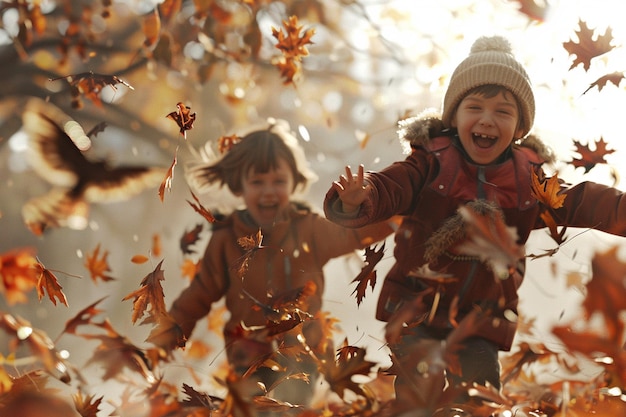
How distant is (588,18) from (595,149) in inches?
18.0

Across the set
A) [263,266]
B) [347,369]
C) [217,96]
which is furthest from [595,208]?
[217,96]

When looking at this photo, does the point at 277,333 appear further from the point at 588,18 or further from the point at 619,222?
the point at 588,18

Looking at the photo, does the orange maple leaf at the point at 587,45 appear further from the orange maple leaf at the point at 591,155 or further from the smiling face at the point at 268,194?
the smiling face at the point at 268,194

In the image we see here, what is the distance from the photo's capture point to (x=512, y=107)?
1858 mm

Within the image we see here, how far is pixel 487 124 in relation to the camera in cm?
182

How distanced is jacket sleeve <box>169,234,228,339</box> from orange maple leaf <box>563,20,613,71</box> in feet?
4.93

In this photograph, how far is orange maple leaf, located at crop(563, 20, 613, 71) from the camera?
1.94 metres

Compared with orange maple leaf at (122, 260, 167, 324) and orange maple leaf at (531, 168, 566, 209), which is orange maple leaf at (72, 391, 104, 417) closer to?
orange maple leaf at (122, 260, 167, 324)

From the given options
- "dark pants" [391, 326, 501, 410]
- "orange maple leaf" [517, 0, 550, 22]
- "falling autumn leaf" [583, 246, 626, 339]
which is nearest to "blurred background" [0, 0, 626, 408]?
"orange maple leaf" [517, 0, 550, 22]

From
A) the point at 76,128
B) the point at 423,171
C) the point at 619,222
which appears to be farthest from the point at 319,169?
the point at 619,222

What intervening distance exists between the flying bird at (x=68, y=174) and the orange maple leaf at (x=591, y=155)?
1871 millimetres

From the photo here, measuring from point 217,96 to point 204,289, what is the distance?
2.39m

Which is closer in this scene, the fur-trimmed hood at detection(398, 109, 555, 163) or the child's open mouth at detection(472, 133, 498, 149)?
the child's open mouth at detection(472, 133, 498, 149)

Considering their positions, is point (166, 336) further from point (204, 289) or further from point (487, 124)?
point (487, 124)
